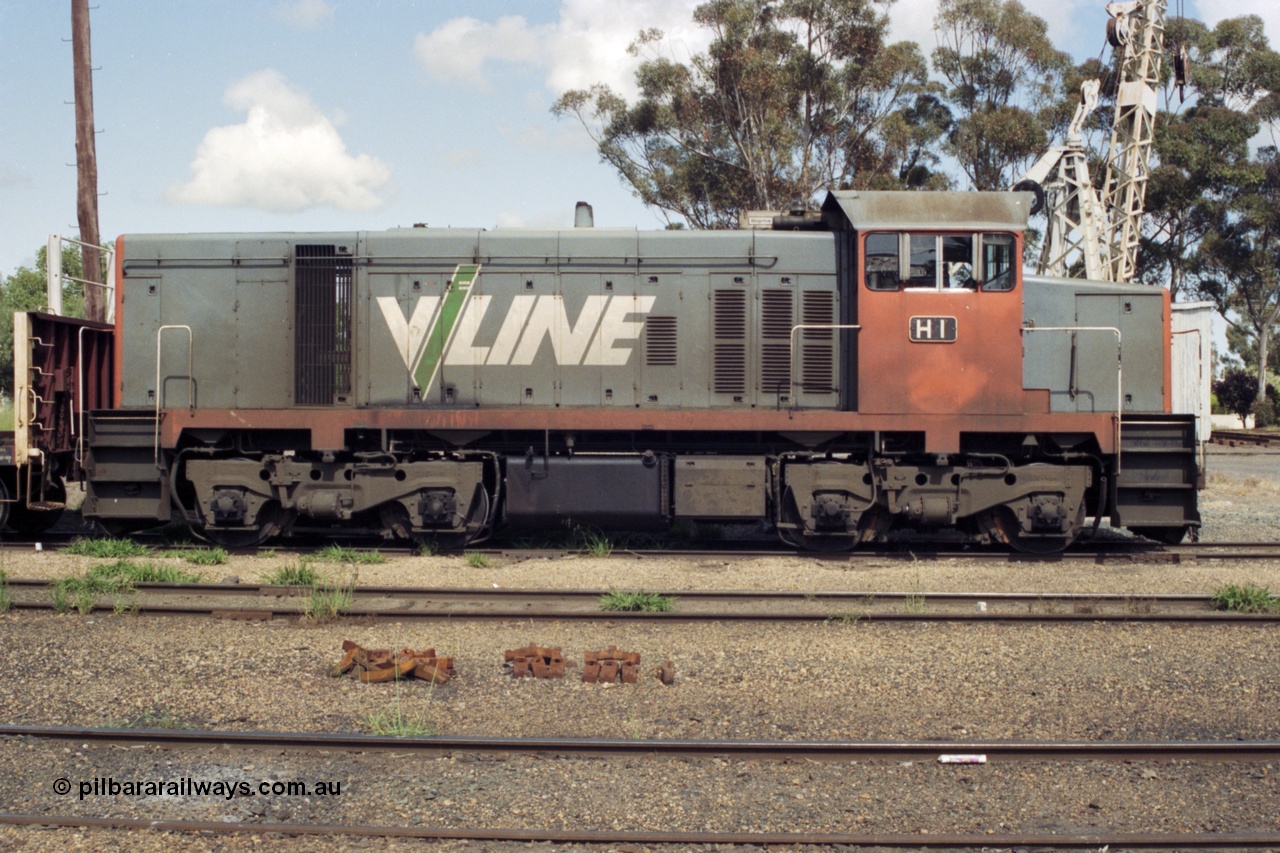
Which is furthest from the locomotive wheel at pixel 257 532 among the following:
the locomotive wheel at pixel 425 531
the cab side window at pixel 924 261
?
the cab side window at pixel 924 261

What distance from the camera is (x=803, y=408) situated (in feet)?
34.3

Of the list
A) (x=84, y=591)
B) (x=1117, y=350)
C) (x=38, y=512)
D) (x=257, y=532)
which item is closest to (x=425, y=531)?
(x=257, y=532)

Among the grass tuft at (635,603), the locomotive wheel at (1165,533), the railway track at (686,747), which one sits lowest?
the railway track at (686,747)

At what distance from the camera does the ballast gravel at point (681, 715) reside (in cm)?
437

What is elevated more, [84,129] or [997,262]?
[84,129]

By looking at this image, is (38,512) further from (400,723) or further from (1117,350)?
(1117,350)

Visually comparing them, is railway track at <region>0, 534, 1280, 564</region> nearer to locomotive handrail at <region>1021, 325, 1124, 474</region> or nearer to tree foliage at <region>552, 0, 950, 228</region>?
locomotive handrail at <region>1021, 325, 1124, 474</region>

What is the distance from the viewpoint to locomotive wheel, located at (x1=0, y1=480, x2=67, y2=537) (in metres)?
11.2

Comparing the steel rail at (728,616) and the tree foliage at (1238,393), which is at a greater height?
the tree foliage at (1238,393)

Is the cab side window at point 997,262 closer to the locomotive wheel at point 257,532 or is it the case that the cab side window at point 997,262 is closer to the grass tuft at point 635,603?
the grass tuft at point 635,603

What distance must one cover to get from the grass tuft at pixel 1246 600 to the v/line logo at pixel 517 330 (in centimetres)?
592

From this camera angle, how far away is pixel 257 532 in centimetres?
1068

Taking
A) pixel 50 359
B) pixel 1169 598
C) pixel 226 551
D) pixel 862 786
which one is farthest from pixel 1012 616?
pixel 50 359

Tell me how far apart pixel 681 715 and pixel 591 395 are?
209 inches
